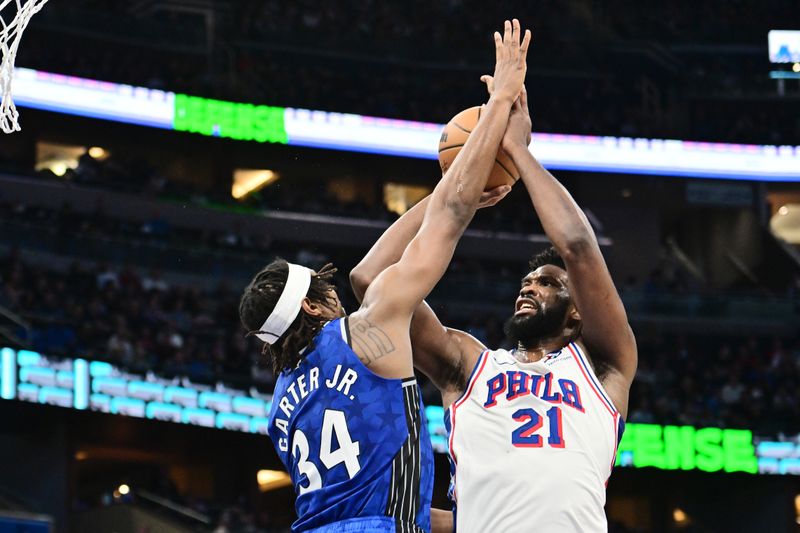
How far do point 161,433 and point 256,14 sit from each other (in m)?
13.3

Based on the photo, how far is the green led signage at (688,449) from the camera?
2148 cm

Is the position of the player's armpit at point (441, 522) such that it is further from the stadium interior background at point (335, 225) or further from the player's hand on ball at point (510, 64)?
the stadium interior background at point (335, 225)

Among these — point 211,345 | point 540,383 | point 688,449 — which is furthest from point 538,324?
point 688,449

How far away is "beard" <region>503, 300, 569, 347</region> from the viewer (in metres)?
4.55

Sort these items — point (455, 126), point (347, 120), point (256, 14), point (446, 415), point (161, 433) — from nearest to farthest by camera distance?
point (446, 415), point (455, 126), point (161, 433), point (347, 120), point (256, 14)

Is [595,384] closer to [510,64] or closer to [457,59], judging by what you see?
[510,64]

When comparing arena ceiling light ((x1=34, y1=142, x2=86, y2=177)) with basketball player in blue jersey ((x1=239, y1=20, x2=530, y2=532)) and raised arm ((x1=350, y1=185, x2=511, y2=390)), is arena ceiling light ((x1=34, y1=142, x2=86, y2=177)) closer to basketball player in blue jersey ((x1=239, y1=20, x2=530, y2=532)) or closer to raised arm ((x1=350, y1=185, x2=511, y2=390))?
raised arm ((x1=350, y1=185, x2=511, y2=390))

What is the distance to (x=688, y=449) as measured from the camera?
2180 cm

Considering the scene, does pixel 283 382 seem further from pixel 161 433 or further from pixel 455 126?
pixel 161 433

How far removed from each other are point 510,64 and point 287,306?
1334 millimetres

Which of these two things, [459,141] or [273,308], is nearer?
[273,308]

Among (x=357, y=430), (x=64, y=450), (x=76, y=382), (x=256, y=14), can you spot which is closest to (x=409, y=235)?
(x=357, y=430)

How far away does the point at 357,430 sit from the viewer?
4.09m

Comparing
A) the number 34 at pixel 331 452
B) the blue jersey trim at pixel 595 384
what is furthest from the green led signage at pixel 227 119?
the number 34 at pixel 331 452
